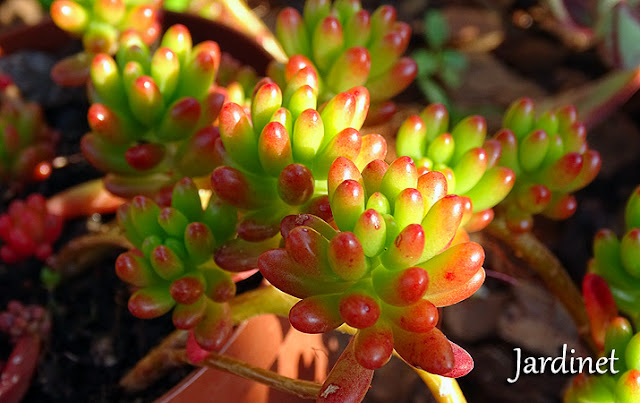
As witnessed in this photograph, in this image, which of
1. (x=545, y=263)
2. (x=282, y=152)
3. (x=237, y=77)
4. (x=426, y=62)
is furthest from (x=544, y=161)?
(x=426, y=62)

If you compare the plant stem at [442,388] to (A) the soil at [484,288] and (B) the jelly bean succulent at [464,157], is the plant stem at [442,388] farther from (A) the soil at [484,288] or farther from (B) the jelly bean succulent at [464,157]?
(A) the soil at [484,288]

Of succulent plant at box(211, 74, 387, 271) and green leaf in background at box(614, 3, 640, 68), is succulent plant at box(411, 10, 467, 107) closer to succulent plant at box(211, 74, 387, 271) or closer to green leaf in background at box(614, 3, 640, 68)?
green leaf in background at box(614, 3, 640, 68)

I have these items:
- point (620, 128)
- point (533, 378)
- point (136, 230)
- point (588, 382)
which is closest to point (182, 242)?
point (136, 230)

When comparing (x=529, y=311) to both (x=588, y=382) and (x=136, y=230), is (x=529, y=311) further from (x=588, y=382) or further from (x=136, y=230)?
(x=136, y=230)

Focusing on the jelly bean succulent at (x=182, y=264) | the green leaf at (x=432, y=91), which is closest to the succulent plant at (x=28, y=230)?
the jelly bean succulent at (x=182, y=264)

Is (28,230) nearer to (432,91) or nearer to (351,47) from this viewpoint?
(351,47)

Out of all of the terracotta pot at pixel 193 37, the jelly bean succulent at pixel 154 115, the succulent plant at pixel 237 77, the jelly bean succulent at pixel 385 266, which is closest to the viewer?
the jelly bean succulent at pixel 385 266
